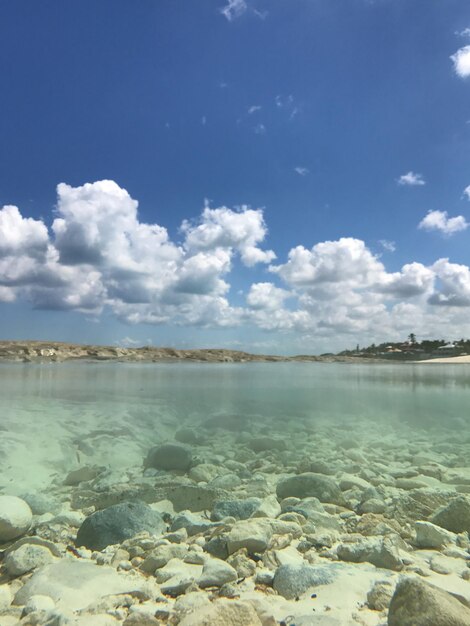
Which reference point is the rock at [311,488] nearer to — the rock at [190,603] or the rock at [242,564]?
the rock at [242,564]

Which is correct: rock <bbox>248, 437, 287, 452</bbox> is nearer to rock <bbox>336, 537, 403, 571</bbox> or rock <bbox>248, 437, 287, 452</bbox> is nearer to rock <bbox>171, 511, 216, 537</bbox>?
rock <bbox>171, 511, 216, 537</bbox>

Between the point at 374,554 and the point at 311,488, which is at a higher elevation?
the point at 374,554

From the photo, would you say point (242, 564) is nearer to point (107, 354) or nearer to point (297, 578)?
point (297, 578)

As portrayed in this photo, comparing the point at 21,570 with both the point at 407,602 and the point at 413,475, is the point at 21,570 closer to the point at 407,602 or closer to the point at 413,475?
the point at 407,602

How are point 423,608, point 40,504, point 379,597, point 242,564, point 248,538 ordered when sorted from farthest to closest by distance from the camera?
1. point 40,504
2. point 248,538
3. point 242,564
4. point 379,597
5. point 423,608

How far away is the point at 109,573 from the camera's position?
3992mm

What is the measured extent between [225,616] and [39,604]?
164 cm

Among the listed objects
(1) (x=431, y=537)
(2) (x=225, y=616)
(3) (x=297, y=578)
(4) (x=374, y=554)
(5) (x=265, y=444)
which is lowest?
(5) (x=265, y=444)

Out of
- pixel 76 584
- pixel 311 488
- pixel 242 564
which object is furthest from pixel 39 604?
pixel 311 488

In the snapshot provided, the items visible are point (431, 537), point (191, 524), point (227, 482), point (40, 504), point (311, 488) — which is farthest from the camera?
point (227, 482)

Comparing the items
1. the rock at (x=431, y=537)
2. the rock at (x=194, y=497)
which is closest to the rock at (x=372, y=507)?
the rock at (x=431, y=537)

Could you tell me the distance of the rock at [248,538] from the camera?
438cm

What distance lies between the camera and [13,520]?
16.3 ft

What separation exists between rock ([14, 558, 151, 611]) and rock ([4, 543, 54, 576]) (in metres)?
0.21
